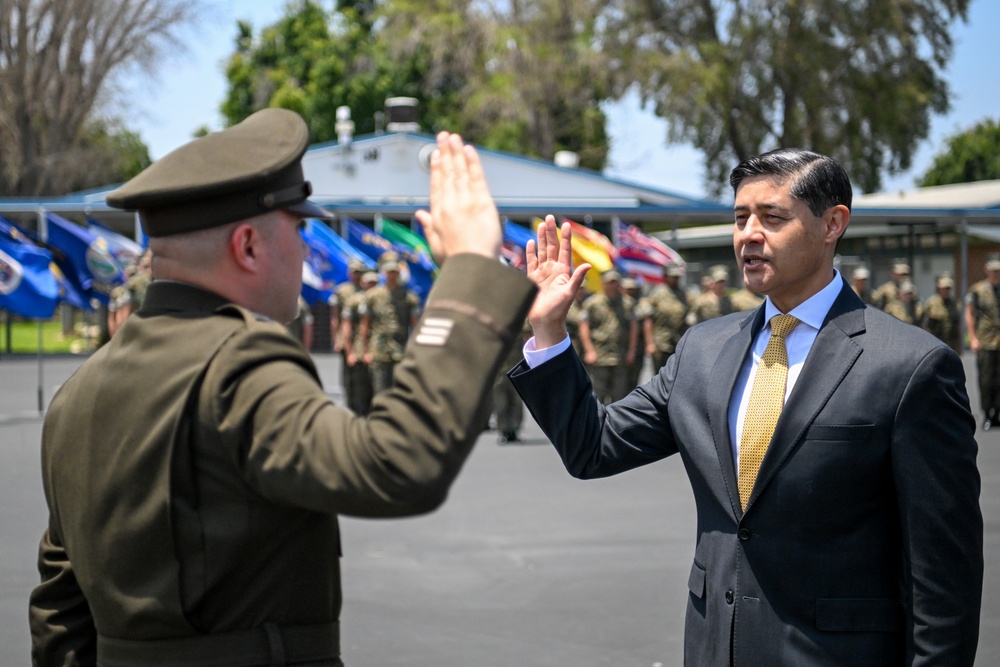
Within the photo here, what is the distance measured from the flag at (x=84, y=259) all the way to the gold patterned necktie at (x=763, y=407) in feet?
50.0

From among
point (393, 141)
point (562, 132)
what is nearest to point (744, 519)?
point (393, 141)

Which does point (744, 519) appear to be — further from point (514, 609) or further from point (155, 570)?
point (514, 609)

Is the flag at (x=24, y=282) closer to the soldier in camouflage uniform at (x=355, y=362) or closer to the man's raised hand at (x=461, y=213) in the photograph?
the soldier in camouflage uniform at (x=355, y=362)

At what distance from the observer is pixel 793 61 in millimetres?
35531

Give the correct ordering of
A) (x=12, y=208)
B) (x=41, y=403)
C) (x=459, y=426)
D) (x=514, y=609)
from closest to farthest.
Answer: (x=459, y=426), (x=514, y=609), (x=41, y=403), (x=12, y=208)

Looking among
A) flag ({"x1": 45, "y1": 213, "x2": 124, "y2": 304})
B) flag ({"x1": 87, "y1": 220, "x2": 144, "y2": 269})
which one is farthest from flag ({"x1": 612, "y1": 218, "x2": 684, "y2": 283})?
Result: flag ({"x1": 45, "y1": 213, "x2": 124, "y2": 304})

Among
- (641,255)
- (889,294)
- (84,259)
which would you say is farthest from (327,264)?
(889,294)

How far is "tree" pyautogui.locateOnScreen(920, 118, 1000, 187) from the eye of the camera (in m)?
76.1

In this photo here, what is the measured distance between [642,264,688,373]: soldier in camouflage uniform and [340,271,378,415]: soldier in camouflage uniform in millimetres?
4457

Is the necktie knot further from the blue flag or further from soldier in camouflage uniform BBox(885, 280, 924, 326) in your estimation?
the blue flag

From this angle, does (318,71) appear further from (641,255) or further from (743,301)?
(743,301)

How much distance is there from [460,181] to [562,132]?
4129cm

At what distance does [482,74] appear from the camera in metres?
38.4

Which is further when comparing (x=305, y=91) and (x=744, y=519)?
(x=305, y=91)
